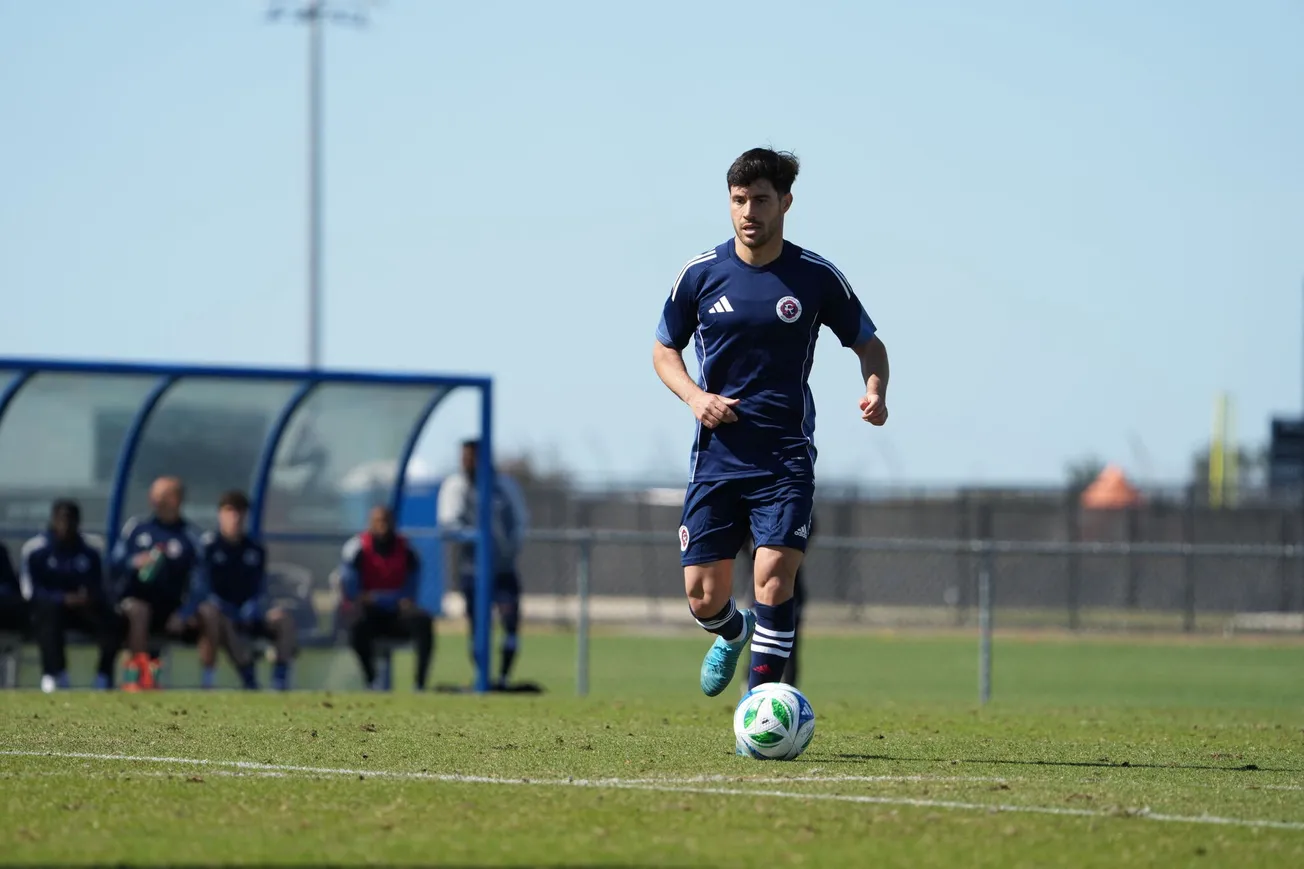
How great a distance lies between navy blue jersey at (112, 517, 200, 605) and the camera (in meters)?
14.2

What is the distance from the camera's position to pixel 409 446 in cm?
1678

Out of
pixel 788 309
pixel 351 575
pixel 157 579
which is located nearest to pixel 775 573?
pixel 788 309

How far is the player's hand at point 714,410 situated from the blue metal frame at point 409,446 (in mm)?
8894

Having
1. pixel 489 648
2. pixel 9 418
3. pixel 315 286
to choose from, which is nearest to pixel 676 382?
pixel 489 648

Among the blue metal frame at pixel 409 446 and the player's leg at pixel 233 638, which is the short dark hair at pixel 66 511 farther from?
the blue metal frame at pixel 409 446

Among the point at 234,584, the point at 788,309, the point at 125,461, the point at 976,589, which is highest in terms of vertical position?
the point at 788,309

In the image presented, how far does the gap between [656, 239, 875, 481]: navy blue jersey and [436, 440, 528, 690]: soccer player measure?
26.7 ft

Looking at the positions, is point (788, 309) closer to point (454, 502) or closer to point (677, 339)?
point (677, 339)

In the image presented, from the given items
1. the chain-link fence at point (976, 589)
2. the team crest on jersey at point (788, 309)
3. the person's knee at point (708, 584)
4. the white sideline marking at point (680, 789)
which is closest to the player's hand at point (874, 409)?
the team crest on jersey at point (788, 309)

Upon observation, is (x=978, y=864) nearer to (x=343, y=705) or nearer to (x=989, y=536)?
(x=343, y=705)

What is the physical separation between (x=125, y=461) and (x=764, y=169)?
9.06 meters

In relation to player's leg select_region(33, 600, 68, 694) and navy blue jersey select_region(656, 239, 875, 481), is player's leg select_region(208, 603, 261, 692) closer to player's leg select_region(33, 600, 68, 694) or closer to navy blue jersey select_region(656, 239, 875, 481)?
player's leg select_region(33, 600, 68, 694)

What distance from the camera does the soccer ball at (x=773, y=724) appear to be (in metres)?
7.23

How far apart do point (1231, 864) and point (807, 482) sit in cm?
294
